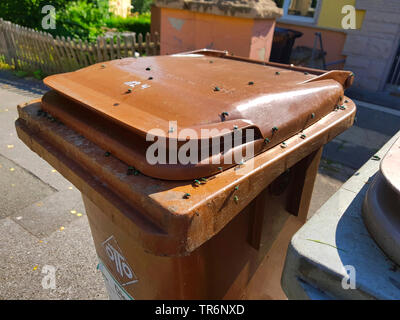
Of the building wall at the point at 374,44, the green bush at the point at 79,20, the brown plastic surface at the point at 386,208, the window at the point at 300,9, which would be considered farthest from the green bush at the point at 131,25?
the brown plastic surface at the point at 386,208

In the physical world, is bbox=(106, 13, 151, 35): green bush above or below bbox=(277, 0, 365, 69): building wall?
below

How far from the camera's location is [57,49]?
7.18 meters

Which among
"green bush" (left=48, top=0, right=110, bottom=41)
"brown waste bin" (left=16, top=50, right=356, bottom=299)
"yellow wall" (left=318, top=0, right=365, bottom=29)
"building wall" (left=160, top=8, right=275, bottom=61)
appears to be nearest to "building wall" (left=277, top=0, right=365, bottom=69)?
"yellow wall" (left=318, top=0, right=365, bottom=29)

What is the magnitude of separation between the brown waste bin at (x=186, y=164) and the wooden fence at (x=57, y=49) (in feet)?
17.8

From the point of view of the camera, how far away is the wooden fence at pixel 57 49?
6.70 m

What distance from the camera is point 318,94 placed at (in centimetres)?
150

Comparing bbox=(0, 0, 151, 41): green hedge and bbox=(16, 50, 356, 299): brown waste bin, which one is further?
bbox=(0, 0, 151, 41): green hedge

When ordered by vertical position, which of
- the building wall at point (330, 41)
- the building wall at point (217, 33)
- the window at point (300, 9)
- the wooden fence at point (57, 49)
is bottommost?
the wooden fence at point (57, 49)

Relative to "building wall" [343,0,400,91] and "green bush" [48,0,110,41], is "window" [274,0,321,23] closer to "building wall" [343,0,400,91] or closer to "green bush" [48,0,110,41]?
"building wall" [343,0,400,91]

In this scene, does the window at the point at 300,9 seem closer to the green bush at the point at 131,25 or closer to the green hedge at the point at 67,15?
the green hedge at the point at 67,15

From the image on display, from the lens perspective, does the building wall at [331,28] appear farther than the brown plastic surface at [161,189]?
Yes

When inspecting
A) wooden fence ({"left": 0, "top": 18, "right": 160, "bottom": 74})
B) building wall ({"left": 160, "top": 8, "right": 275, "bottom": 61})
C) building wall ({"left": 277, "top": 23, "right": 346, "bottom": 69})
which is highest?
building wall ({"left": 160, "top": 8, "right": 275, "bottom": 61})

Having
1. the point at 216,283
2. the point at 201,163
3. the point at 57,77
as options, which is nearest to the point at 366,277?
the point at 201,163

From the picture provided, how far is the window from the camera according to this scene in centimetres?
899
